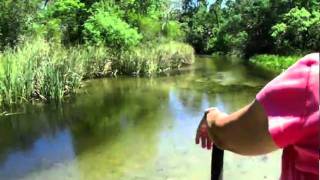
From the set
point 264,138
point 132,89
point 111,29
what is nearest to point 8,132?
point 132,89

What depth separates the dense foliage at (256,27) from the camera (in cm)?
3011

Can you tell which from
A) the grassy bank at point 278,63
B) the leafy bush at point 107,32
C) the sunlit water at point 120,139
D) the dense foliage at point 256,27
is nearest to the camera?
the sunlit water at point 120,139

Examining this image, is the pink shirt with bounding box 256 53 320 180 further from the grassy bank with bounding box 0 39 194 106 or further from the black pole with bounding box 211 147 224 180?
the grassy bank with bounding box 0 39 194 106

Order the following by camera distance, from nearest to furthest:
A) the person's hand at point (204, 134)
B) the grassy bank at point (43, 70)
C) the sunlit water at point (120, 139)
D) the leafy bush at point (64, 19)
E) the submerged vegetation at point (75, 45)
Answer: the person's hand at point (204, 134) < the sunlit water at point (120, 139) < the grassy bank at point (43, 70) < the submerged vegetation at point (75, 45) < the leafy bush at point (64, 19)

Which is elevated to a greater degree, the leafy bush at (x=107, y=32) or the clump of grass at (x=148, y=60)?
the leafy bush at (x=107, y=32)

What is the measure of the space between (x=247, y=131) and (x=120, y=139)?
8226mm

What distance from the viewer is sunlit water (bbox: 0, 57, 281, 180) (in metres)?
7.09

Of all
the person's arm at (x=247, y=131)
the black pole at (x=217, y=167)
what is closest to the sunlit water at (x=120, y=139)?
the black pole at (x=217, y=167)

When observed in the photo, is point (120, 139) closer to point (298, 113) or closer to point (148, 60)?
point (298, 113)

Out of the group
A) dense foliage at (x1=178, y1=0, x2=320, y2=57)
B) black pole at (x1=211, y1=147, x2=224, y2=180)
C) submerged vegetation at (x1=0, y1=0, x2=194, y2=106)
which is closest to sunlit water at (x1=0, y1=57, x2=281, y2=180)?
submerged vegetation at (x1=0, y1=0, x2=194, y2=106)

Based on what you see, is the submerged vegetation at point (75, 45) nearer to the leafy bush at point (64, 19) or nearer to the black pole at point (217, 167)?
the leafy bush at point (64, 19)

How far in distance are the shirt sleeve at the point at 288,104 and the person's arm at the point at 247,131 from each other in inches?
0.9

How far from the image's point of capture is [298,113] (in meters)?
0.98

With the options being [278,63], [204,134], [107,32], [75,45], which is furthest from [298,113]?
[278,63]
